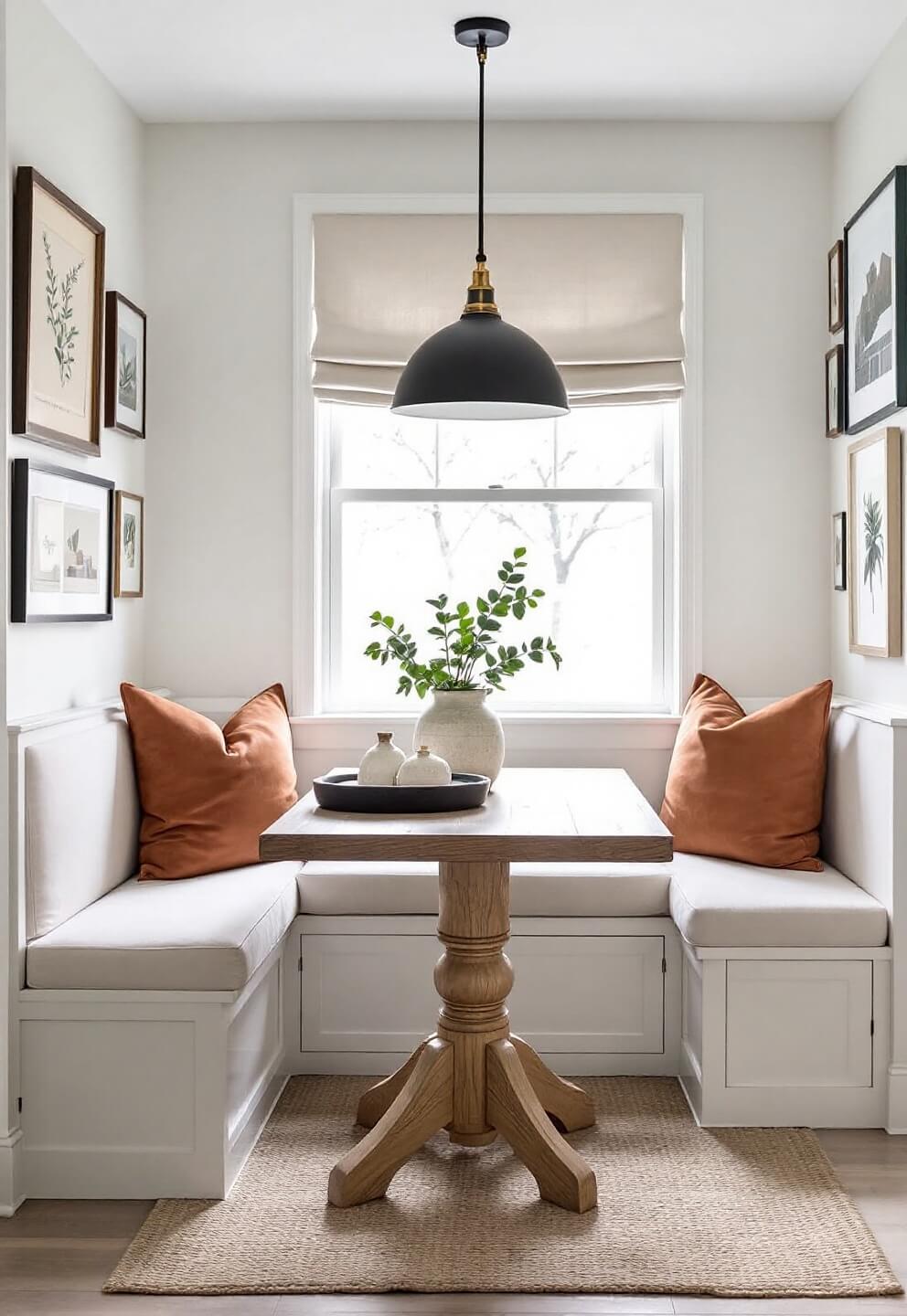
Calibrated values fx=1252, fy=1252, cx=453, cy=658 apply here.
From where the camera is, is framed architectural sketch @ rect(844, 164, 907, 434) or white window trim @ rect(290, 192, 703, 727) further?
white window trim @ rect(290, 192, 703, 727)

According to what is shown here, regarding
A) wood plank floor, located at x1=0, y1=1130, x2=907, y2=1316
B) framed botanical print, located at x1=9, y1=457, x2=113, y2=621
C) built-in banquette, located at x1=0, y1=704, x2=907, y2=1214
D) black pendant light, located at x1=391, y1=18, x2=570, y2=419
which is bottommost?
wood plank floor, located at x1=0, y1=1130, x2=907, y2=1316

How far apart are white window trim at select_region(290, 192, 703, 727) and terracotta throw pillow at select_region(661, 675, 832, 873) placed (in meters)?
0.41

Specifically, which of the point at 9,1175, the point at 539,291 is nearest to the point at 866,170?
the point at 539,291

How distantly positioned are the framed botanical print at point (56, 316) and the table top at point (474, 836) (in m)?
1.15

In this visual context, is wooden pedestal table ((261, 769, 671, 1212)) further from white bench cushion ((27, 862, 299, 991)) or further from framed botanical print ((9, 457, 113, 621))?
framed botanical print ((9, 457, 113, 621))

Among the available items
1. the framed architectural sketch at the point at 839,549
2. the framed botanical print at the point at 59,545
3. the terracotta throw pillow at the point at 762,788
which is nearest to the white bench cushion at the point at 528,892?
the terracotta throw pillow at the point at 762,788

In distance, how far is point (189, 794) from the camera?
3.35 metres

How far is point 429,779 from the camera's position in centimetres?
265

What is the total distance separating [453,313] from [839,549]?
4.56 feet

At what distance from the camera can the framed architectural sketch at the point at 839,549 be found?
12.2 ft

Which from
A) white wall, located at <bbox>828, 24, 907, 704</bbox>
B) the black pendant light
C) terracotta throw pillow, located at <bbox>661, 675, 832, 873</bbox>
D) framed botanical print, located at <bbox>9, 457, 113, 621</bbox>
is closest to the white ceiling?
white wall, located at <bbox>828, 24, 907, 704</bbox>

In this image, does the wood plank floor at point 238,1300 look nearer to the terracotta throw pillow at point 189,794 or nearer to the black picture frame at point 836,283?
the terracotta throw pillow at point 189,794

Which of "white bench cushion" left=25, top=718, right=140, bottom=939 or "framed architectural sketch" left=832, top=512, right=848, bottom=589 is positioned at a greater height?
"framed architectural sketch" left=832, top=512, right=848, bottom=589

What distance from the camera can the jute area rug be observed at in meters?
2.31
